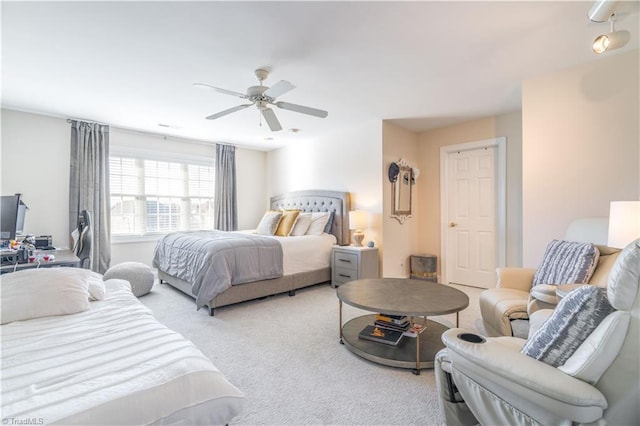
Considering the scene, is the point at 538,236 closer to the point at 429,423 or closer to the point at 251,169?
the point at 429,423

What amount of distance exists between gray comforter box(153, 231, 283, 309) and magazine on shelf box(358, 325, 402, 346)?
5.03 ft

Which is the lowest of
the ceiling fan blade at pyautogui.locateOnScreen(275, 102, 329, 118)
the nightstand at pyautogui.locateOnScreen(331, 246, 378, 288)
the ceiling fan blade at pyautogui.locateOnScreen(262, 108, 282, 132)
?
the nightstand at pyautogui.locateOnScreen(331, 246, 378, 288)

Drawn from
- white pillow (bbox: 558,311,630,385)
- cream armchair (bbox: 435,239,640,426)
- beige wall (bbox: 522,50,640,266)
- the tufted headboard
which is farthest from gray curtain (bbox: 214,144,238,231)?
white pillow (bbox: 558,311,630,385)

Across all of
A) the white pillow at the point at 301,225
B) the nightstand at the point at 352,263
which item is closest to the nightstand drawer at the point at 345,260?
the nightstand at the point at 352,263

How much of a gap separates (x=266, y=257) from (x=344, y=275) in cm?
121

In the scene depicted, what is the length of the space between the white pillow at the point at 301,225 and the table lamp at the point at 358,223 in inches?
28.6

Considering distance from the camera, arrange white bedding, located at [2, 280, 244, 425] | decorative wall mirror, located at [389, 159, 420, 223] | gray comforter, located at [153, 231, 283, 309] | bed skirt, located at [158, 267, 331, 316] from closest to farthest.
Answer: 1. white bedding, located at [2, 280, 244, 425]
2. gray comforter, located at [153, 231, 283, 309]
3. bed skirt, located at [158, 267, 331, 316]
4. decorative wall mirror, located at [389, 159, 420, 223]

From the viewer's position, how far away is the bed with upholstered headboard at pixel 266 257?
3195mm

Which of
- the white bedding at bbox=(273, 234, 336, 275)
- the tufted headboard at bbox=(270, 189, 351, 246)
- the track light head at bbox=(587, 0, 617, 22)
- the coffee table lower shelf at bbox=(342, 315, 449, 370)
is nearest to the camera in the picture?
the track light head at bbox=(587, 0, 617, 22)

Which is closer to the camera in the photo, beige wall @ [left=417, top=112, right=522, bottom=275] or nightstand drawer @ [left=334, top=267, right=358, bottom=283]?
beige wall @ [left=417, top=112, right=522, bottom=275]

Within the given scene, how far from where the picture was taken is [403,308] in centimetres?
204

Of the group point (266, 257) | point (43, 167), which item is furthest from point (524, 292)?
point (43, 167)

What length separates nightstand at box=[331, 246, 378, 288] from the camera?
4004 mm

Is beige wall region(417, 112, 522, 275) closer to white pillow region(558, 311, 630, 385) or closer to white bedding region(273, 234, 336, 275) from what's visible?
white bedding region(273, 234, 336, 275)
